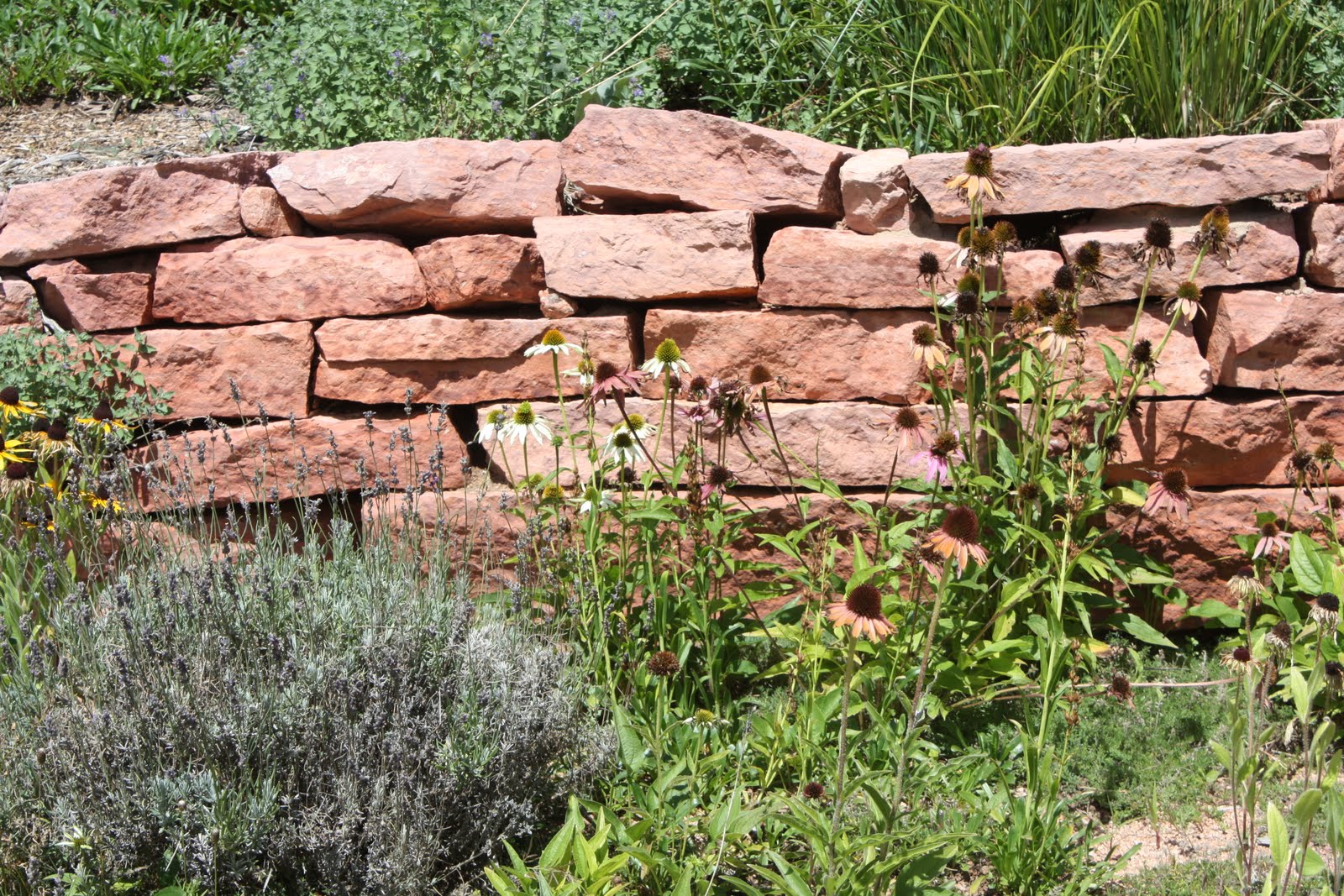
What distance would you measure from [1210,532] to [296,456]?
128 inches

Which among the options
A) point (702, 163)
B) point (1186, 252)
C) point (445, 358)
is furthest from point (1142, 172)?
point (445, 358)

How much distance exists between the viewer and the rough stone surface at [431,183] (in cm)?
432

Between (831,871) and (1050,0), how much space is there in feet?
11.1

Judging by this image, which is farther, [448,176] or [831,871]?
[448,176]

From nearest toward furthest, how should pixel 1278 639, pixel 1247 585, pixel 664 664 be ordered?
pixel 1278 639 < pixel 1247 585 < pixel 664 664

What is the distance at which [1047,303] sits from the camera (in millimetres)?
3697

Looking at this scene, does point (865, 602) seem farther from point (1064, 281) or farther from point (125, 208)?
point (125, 208)

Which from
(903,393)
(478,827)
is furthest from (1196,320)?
(478,827)

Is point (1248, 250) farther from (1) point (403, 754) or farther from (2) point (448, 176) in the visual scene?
(1) point (403, 754)

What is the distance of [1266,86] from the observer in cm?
453

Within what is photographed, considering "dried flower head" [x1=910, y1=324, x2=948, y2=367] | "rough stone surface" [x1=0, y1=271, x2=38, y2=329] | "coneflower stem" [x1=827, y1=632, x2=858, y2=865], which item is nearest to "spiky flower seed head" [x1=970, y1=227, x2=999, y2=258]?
"dried flower head" [x1=910, y1=324, x2=948, y2=367]

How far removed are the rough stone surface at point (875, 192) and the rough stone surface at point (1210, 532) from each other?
4.23 feet

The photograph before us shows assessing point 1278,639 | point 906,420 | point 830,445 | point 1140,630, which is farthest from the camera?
point 830,445

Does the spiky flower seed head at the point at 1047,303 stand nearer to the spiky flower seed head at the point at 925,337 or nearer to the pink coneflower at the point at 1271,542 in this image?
the spiky flower seed head at the point at 925,337
